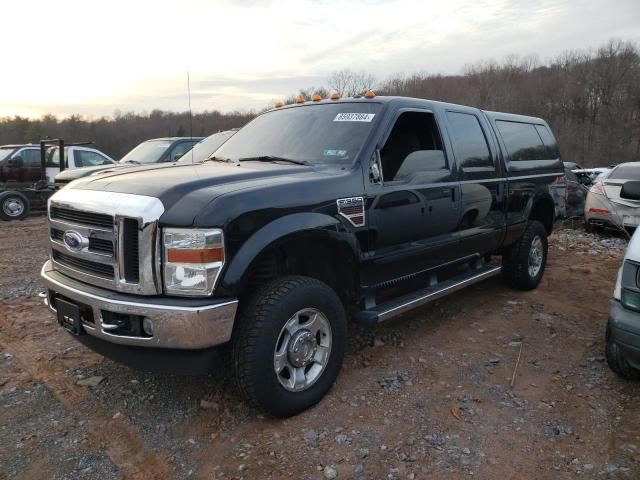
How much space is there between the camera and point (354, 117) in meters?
3.96

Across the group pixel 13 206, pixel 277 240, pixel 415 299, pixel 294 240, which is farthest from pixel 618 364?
pixel 13 206

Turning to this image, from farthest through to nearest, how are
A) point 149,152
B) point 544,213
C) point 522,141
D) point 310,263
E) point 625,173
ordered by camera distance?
point 149,152 → point 625,173 → point 544,213 → point 522,141 → point 310,263

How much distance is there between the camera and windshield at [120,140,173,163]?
10906 mm

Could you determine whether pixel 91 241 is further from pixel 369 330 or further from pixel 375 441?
pixel 369 330

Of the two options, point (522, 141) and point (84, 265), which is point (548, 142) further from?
point (84, 265)

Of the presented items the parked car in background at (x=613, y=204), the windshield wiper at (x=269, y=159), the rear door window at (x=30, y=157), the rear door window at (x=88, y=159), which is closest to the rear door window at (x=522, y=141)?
the windshield wiper at (x=269, y=159)

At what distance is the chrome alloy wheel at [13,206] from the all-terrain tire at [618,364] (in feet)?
41.9

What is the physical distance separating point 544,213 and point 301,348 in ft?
14.4

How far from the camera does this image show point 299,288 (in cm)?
308

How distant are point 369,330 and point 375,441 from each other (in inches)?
69.2

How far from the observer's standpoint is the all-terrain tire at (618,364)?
3.57 metres

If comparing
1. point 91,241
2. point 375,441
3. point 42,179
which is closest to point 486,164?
point 375,441

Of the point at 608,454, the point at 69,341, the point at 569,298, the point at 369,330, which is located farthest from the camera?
the point at 569,298

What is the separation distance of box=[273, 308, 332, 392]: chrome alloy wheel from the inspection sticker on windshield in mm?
1593
